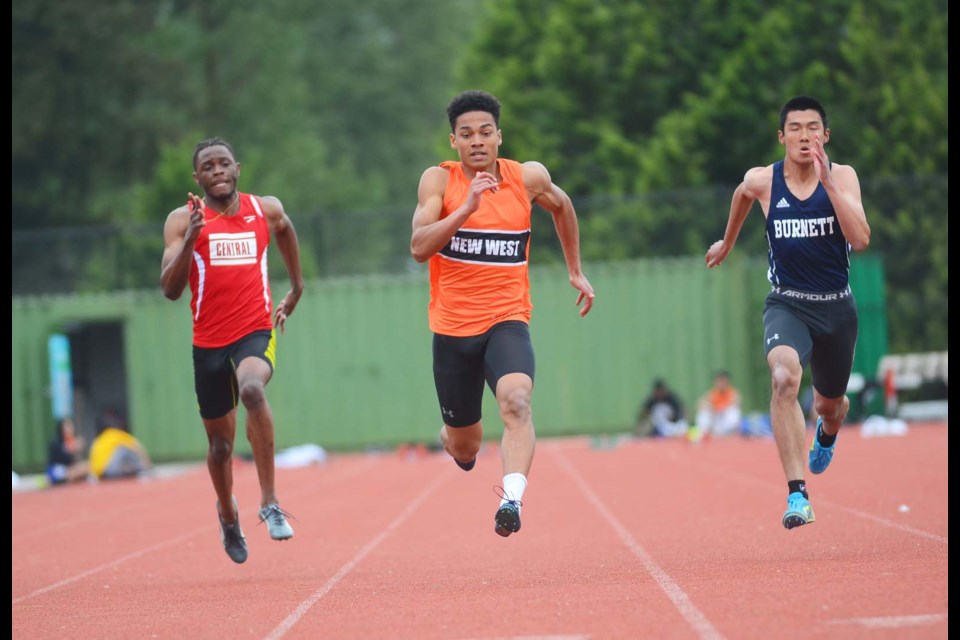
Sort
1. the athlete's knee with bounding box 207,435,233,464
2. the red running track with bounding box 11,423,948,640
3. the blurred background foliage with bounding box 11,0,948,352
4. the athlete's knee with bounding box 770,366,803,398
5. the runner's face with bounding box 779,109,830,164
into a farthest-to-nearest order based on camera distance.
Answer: the blurred background foliage with bounding box 11,0,948,352
the athlete's knee with bounding box 207,435,233,464
the runner's face with bounding box 779,109,830,164
the athlete's knee with bounding box 770,366,803,398
the red running track with bounding box 11,423,948,640

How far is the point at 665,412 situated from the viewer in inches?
955

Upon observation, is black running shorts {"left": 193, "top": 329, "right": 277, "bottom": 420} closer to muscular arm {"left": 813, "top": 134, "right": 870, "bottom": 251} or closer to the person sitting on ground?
muscular arm {"left": 813, "top": 134, "right": 870, "bottom": 251}

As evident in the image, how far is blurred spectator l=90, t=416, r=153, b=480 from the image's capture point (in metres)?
22.3

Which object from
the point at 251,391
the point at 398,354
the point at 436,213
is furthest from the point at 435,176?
the point at 398,354

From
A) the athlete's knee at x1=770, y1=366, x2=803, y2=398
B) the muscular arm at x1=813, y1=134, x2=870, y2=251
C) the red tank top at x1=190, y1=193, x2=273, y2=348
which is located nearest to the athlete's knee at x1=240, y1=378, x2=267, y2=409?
the red tank top at x1=190, y1=193, x2=273, y2=348

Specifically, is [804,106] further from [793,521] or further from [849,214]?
[793,521]

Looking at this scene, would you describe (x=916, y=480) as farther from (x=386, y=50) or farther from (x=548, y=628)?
(x=386, y=50)

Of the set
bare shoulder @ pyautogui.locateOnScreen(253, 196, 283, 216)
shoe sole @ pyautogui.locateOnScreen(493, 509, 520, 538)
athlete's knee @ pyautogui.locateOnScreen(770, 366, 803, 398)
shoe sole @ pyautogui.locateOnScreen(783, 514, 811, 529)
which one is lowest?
shoe sole @ pyautogui.locateOnScreen(783, 514, 811, 529)

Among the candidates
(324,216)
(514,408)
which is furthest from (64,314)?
(514,408)

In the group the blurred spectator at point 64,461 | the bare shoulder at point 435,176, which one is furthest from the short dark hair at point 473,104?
the blurred spectator at point 64,461

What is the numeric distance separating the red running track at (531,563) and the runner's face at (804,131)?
2096 millimetres

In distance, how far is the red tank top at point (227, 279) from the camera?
8203mm

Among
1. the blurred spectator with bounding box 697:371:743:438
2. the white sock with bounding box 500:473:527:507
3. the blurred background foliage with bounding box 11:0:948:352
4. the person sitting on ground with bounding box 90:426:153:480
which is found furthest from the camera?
the blurred background foliage with bounding box 11:0:948:352
